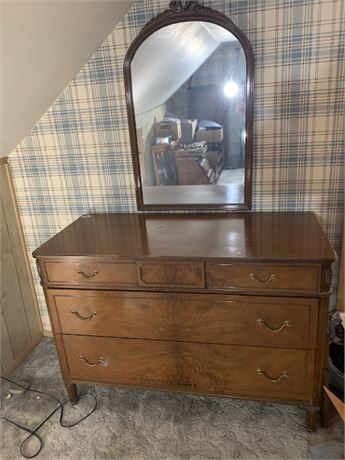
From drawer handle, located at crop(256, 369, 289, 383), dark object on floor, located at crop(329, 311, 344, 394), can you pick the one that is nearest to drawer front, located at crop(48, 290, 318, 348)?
drawer handle, located at crop(256, 369, 289, 383)

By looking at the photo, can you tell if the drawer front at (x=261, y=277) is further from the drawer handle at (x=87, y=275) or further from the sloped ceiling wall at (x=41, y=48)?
the sloped ceiling wall at (x=41, y=48)

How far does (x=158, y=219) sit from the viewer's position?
1837 millimetres

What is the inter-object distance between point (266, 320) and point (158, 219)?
0.74 metres

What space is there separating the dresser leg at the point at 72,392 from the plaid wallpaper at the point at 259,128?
869 mm

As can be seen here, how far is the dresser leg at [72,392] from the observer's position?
5.84 ft

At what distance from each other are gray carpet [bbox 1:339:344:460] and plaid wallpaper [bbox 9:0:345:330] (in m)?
0.89

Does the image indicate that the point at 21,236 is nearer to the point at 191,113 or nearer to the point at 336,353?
the point at 191,113

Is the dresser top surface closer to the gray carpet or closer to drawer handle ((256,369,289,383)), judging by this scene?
drawer handle ((256,369,289,383))

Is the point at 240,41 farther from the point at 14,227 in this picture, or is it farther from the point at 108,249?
the point at 14,227

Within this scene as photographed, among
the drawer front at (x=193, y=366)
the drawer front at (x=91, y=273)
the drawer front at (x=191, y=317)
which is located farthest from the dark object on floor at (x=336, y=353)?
the drawer front at (x=91, y=273)

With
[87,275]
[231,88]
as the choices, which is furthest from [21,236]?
[231,88]

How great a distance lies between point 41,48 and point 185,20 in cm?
66

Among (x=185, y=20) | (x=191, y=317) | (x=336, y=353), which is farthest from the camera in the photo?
(x=336, y=353)

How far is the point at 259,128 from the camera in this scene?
1693 mm
